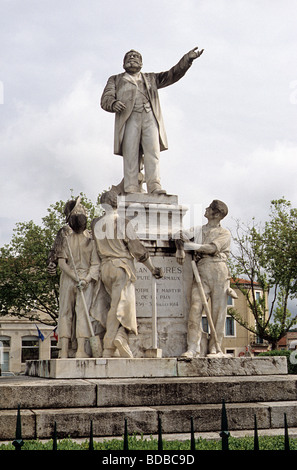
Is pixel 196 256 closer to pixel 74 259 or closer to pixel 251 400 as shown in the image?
pixel 74 259

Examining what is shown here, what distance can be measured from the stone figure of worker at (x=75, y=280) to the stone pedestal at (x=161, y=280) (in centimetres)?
79

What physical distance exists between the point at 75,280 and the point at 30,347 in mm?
35779

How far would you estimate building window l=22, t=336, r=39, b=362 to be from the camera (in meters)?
43.9

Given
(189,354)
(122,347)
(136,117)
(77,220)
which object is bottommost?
(189,354)

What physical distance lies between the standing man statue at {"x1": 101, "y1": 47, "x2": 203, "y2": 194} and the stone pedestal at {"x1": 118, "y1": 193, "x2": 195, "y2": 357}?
0.64 m

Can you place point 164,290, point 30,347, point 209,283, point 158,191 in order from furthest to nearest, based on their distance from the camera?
1. point 30,347
2. point 158,191
3. point 164,290
4. point 209,283

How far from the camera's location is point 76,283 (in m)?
9.80

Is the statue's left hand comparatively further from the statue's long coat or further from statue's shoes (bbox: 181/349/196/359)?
statue's shoes (bbox: 181/349/196/359)

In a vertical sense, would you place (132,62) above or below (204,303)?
above

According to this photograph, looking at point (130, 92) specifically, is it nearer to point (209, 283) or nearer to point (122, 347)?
point (209, 283)

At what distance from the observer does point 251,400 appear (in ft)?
25.9

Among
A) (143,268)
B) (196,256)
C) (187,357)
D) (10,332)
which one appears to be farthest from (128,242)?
(10,332)

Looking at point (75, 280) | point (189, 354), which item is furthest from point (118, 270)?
point (189, 354)

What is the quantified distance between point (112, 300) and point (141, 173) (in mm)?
3058
